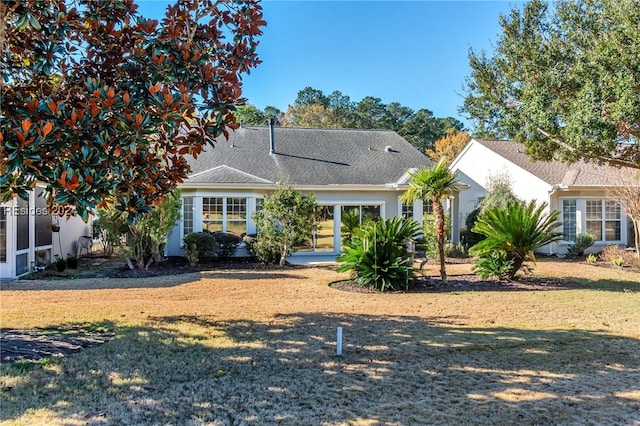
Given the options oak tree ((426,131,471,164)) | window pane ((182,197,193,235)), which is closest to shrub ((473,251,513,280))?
window pane ((182,197,193,235))

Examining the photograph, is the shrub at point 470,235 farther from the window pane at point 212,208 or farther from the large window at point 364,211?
the window pane at point 212,208

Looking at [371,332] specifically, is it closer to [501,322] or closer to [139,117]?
[501,322]

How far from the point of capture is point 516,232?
11.9 m

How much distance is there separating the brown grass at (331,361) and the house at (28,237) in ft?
8.98

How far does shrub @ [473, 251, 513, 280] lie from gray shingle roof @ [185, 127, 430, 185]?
8198 millimetres

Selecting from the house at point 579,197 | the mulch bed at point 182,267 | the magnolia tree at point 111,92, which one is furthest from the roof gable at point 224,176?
the magnolia tree at point 111,92

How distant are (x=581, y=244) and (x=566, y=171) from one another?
4634mm

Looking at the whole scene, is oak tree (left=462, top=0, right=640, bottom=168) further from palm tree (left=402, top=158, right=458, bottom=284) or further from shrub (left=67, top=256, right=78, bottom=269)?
shrub (left=67, top=256, right=78, bottom=269)

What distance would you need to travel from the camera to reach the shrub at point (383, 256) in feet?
36.4

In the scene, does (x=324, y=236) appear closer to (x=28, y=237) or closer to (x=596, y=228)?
(x=28, y=237)

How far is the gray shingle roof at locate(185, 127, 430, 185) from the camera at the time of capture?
19.4 m

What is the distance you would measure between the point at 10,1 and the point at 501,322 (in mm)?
8286

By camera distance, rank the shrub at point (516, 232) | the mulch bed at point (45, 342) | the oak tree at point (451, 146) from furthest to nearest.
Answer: the oak tree at point (451, 146) < the shrub at point (516, 232) < the mulch bed at point (45, 342)

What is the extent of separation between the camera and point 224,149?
21.4 meters
